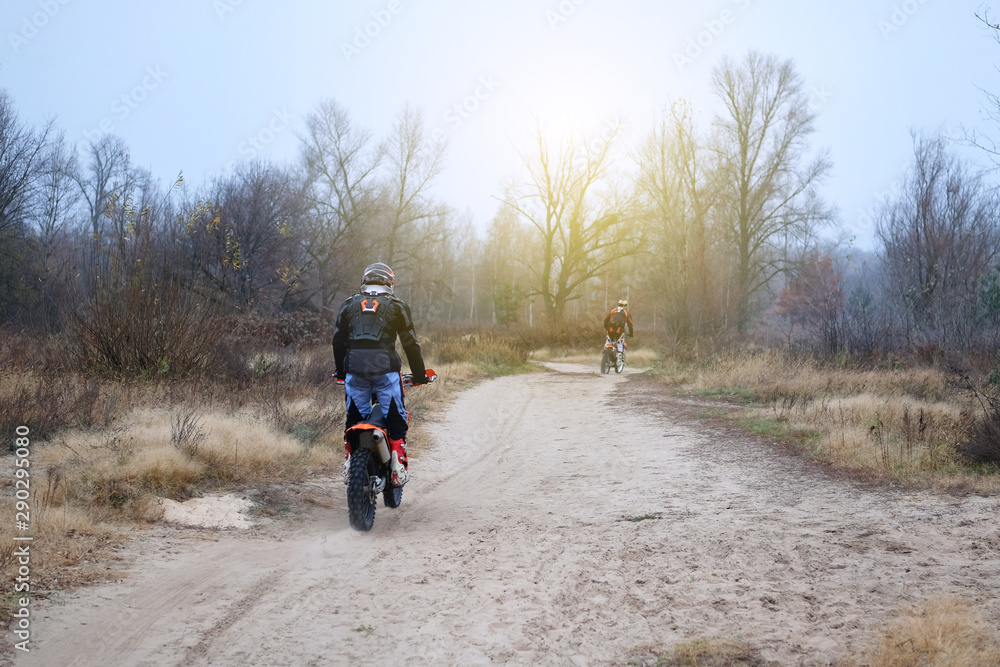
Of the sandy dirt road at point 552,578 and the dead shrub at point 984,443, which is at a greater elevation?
the dead shrub at point 984,443

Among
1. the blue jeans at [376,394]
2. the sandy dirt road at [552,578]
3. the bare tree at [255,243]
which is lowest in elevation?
the sandy dirt road at [552,578]

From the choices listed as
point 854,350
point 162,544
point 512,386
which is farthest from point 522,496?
point 854,350

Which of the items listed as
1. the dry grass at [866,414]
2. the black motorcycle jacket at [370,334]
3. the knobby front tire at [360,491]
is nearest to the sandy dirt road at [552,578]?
the knobby front tire at [360,491]

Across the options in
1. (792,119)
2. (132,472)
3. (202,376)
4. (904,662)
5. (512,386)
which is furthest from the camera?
(792,119)

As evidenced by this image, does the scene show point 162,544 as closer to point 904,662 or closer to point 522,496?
point 522,496

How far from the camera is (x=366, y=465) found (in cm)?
592

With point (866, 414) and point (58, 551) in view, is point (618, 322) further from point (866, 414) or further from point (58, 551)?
point (58, 551)

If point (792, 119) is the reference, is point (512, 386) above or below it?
below

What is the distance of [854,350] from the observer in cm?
1845

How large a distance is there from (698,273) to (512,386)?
9.25 m

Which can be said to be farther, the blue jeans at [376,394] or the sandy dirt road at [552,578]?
the blue jeans at [376,394]

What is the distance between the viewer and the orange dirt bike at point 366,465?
5840 millimetres

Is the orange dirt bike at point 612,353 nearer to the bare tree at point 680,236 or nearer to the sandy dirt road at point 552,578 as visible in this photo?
the bare tree at point 680,236

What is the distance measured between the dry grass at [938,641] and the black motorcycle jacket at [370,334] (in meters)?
3.90
